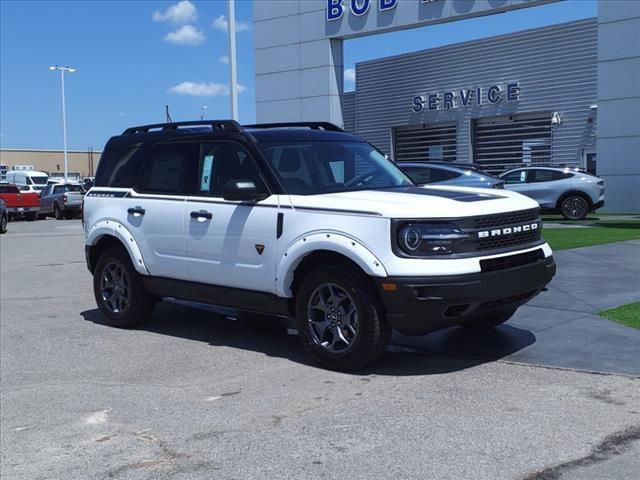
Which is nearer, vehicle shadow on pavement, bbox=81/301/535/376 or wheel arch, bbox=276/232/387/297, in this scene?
wheel arch, bbox=276/232/387/297

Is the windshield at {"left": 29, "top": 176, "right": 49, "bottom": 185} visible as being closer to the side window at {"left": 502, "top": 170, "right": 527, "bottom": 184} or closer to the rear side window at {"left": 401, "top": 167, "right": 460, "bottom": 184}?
the side window at {"left": 502, "top": 170, "right": 527, "bottom": 184}

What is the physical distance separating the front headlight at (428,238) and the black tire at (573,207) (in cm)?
1593

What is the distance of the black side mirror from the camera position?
20.6 feet

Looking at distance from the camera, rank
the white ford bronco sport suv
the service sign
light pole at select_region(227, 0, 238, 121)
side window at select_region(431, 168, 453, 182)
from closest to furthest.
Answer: the white ford bronco sport suv
side window at select_region(431, 168, 453, 182)
light pole at select_region(227, 0, 238, 121)
the service sign

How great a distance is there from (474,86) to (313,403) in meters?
26.7

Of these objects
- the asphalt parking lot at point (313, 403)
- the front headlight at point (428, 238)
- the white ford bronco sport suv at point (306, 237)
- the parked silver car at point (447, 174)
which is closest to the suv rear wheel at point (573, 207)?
the parked silver car at point (447, 174)

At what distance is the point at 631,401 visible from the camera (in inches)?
195

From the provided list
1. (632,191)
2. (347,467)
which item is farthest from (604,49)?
(347,467)

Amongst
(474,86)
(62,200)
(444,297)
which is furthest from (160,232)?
(62,200)

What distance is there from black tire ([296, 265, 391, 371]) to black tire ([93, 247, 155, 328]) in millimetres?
2410

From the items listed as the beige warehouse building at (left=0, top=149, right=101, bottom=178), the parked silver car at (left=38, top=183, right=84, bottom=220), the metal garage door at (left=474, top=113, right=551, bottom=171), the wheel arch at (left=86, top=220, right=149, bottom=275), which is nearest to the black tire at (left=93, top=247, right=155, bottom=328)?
the wheel arch at (left=86, top=220, right=149, bottom=275)

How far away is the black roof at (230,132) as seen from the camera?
271 inches

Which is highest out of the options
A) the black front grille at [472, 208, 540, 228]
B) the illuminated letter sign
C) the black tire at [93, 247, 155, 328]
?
the illuminated letter sign

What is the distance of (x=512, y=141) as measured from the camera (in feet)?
97.3
